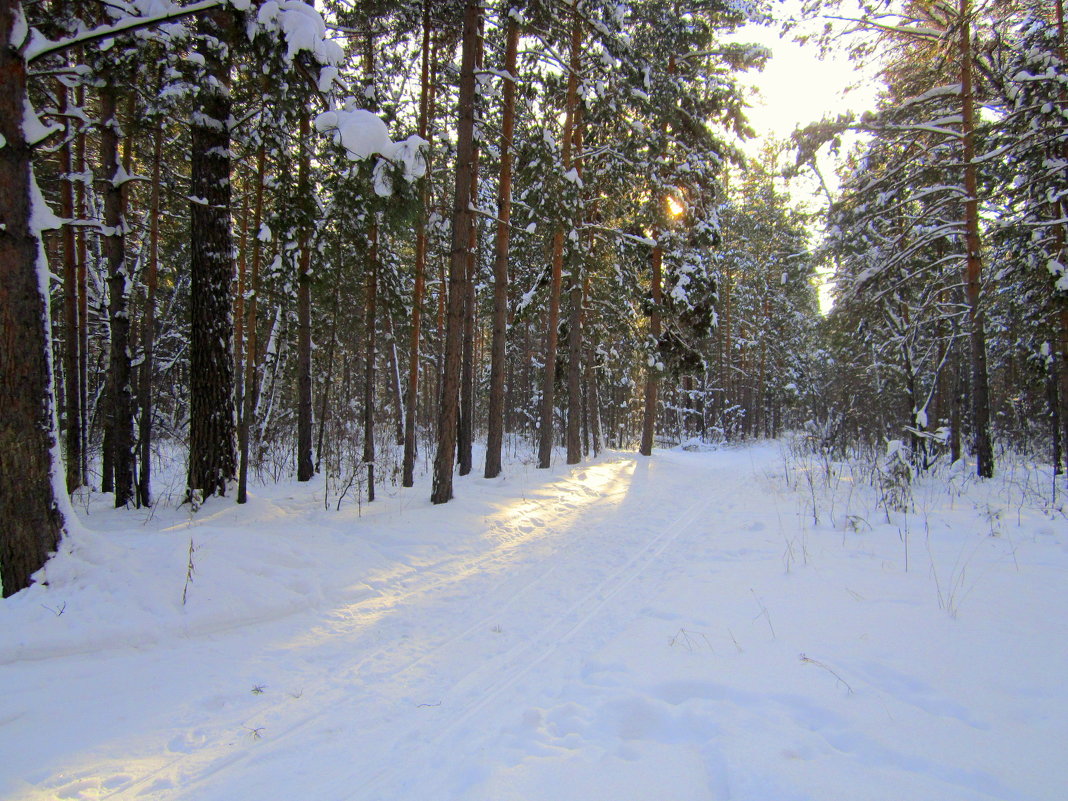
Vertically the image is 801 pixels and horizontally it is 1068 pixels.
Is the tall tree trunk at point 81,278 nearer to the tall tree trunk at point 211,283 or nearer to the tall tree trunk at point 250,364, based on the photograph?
the tall tree trunk at point 250,364

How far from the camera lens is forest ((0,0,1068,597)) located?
5840 millimetres

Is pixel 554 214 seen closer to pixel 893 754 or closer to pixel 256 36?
pixel 256 36

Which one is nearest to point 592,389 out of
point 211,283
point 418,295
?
point 418,295

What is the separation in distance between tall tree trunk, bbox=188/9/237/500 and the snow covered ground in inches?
91.9

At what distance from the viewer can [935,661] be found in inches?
129

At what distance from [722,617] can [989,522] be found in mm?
4588

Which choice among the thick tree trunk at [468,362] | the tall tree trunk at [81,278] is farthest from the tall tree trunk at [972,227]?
the tall tree trunk at [81,278]

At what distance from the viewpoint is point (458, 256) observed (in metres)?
8.91

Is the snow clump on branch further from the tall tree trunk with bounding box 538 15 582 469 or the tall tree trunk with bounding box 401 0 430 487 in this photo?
the tall tree trunk with bounding box 538 15 582 469

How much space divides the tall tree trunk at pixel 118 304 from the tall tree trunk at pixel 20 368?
161 inches

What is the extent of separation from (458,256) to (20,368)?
20.1 feet

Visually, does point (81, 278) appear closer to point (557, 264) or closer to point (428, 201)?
point (428, 201)

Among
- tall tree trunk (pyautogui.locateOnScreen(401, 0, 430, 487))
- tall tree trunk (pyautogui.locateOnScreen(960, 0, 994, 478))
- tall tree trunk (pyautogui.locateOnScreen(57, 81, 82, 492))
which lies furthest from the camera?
tall tree trunk (pyautogui.locateOnScreen(401, 0, 430, 487))

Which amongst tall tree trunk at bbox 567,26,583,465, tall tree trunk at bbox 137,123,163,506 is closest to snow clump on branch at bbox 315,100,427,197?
tall tree trunk at bbox 137,123,163,506
